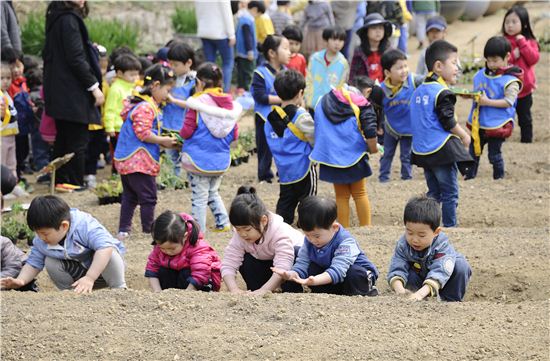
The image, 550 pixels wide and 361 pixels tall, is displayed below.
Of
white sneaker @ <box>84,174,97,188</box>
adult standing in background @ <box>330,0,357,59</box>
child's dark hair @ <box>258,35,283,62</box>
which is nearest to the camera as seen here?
child's dark hair @ <box>258,35,283,62</box>

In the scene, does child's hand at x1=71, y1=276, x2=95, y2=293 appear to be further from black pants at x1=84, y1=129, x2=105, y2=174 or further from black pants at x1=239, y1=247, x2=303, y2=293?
black pants at x1=84, y1=129, x2=105, y2=174

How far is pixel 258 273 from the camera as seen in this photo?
6.41 meters

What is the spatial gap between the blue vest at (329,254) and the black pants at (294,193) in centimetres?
204

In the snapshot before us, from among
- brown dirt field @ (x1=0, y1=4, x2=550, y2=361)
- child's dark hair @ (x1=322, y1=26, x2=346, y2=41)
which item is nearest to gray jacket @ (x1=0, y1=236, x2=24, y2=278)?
brown dirt field @ (x1=0, y1=4, x2=550, y2=361)

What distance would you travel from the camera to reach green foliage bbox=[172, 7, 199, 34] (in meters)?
17.1

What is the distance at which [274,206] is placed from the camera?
9.12 meters

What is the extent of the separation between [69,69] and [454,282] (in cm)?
566

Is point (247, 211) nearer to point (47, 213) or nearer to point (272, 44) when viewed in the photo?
point (47, 213)

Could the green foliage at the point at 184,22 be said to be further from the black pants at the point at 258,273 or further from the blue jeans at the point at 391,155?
the black pants at the point at 258,273

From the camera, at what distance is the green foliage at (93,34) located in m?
14.4

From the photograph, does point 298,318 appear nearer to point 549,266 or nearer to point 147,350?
point 147,350

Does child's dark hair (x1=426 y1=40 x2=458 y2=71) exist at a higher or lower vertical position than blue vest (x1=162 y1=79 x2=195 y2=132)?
higher

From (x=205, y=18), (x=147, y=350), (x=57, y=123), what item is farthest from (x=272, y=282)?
(x=205, y=18)

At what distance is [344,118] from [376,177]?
2.94 m
